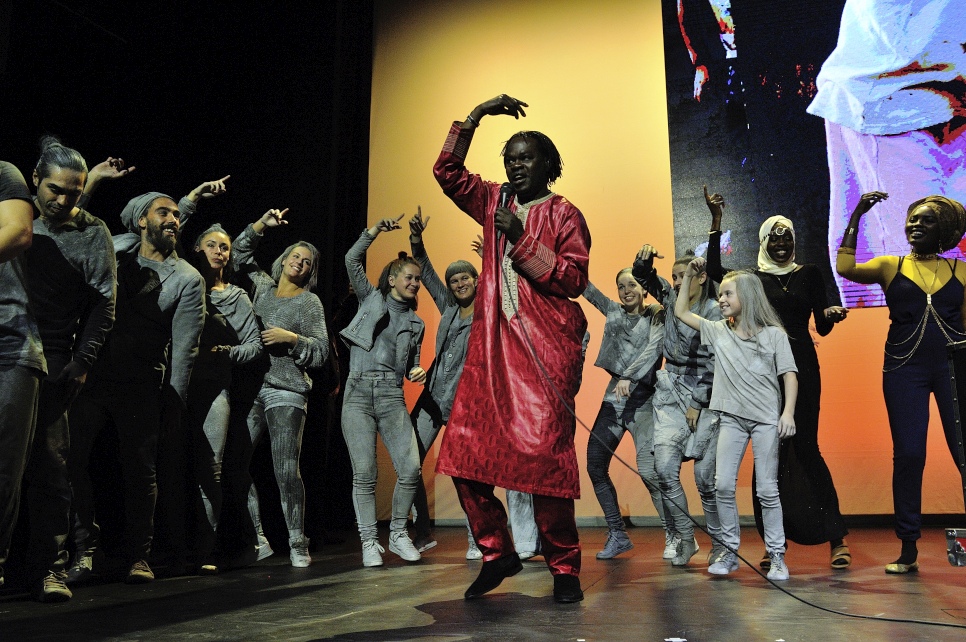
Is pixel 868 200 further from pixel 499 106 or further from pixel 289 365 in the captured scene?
pixel 289 365

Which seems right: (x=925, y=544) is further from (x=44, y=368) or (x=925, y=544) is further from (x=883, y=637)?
(x=44, y=368)

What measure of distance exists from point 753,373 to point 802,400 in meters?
0.46

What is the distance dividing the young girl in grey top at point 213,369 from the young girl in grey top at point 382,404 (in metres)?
0.54

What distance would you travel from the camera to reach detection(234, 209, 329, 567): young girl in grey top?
4098 millimetres

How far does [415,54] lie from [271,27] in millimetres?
1637

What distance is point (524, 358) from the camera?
292 centimetres

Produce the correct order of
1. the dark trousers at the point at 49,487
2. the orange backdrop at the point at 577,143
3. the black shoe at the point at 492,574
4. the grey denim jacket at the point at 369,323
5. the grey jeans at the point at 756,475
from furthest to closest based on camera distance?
the orange backdrop at the point at 577,143, the grey denim jacket at the point at 369,323, the grey jeans at the point at 756,475, the dark trousers at the point at 49,487, the black shoe at the point at 492,574

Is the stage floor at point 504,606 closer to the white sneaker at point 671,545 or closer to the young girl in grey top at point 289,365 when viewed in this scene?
the white sneaker at point 671,545

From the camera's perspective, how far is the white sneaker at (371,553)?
4027mm

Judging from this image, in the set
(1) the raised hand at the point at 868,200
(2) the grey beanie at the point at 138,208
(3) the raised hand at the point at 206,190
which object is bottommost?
(2) the grey beanie at the point at 138,208

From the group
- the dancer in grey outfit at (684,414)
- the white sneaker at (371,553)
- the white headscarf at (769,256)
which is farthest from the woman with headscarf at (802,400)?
the white sneaker at (371,553)

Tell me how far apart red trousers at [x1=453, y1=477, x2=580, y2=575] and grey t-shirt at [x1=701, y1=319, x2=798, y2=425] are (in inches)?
44.3

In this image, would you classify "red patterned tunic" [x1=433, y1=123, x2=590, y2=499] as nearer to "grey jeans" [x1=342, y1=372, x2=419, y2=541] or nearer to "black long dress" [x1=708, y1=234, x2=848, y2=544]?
"grey jeans" [x1=342, y1=372, x2=419, y2=541]

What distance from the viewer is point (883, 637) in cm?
220
